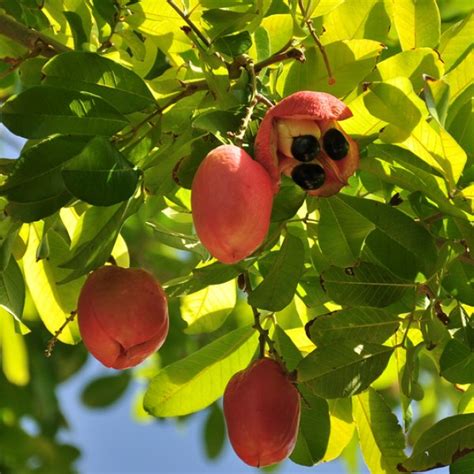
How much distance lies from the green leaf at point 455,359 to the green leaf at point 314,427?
20cm

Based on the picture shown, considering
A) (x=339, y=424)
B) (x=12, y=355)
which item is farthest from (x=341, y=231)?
(x=12, y=355)

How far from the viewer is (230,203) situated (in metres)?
1.08

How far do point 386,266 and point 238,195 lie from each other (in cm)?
34

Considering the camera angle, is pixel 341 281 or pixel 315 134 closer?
pixel 315 134

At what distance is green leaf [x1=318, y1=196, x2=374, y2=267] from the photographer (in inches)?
51.5

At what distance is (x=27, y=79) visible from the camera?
148 cm

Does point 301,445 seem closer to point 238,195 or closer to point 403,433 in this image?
point 403,433

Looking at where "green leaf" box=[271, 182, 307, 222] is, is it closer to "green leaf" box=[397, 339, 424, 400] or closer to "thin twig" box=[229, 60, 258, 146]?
"thin twig" box=[229, 60, 258, 146]

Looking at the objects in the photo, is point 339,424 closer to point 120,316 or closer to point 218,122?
point 120,316

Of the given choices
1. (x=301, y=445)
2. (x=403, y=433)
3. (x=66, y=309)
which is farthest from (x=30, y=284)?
(x=403, y=433)

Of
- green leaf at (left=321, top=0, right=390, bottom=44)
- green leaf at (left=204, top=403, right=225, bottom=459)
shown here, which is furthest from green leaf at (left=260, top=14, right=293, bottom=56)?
green leaf at (left=204, top=403, right=225, bottom=459)

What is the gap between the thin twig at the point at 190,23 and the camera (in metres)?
1.39

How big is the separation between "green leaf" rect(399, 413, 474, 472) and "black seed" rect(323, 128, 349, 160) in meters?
0.36

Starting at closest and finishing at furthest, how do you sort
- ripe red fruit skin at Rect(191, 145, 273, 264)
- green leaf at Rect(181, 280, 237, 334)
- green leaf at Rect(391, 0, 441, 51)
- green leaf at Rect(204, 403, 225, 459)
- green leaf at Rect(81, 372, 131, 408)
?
1. ripe red fruit skin at Rect(191, 145, 273, 264)
2. green leaf at Rect(391, 0, 441, 51)
3. green leaf at Rect(181, 280, 237, 334)
4. green leaf at Rect(204, 403, 225, 459)
5. green leaf at Rect(81, 372, 131, 408)
